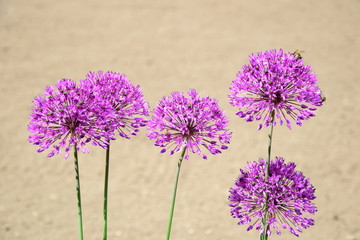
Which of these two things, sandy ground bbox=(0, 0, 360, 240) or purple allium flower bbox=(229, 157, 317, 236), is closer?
purple allium flower bbox=(229, 157, 317, 236)

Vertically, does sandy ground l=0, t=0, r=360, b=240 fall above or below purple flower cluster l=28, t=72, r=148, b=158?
above

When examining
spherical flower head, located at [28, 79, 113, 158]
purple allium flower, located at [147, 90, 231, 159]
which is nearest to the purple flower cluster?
spherical flower head, located at [28, 79, 113, 158]

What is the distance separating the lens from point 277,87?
6.51 ft

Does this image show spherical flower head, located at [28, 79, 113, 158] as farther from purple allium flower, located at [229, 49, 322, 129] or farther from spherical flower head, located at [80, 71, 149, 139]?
purple allium flower, located at [229, 49, 322, 129]

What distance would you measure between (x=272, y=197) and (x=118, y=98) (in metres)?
0.78

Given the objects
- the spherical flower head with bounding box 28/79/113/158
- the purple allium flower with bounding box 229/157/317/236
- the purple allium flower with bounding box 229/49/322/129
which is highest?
the purple allium flower with bounding box 229/49/322/129

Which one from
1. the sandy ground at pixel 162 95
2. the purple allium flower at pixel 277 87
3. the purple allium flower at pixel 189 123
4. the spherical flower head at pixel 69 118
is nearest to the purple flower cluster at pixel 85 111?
the spherical flower head at pixel 69 118

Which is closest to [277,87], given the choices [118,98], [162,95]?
[118,98]

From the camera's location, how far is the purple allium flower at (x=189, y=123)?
6.70ft

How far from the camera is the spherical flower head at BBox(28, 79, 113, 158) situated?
1.98 metres

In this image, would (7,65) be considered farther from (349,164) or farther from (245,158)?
(349,164)

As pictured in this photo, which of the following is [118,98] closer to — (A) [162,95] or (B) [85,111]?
(B) [85,111]

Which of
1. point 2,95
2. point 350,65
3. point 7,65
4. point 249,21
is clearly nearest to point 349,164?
point 350,65

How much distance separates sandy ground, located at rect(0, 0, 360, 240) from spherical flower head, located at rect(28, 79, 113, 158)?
270cm
